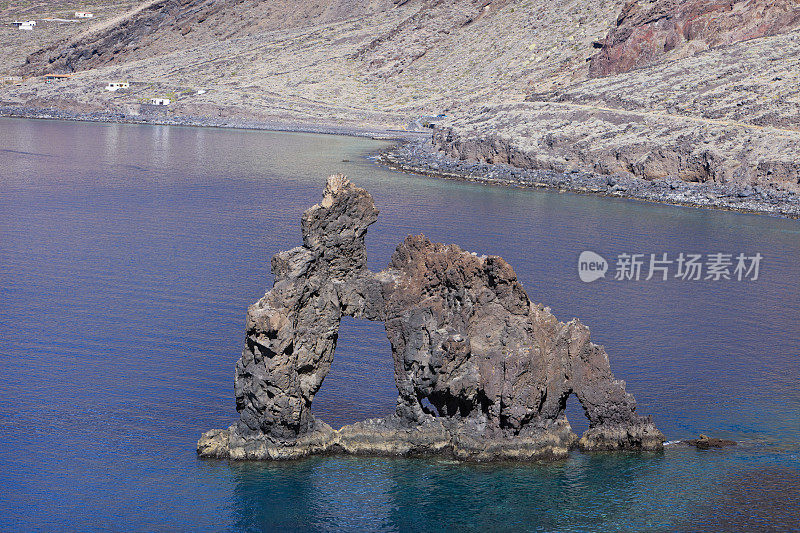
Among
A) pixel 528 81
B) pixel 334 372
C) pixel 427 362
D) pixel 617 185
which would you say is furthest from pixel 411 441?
pixel 528 81

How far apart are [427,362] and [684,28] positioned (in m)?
104

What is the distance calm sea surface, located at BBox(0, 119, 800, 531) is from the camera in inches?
1075

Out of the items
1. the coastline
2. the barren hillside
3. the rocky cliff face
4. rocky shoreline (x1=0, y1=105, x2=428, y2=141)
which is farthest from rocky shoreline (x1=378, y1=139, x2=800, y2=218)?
rocky shoreline (x1=0, y1=105, x2=428, y2=141)

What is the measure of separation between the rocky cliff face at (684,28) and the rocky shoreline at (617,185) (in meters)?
33.7

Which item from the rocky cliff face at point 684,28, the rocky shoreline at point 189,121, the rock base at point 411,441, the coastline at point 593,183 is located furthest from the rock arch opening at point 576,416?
the rocky shoreline at point 189,121

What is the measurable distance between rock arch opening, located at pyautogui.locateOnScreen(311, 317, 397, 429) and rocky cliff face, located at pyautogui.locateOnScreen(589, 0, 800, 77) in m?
90.0

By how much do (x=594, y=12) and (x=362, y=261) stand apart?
13395cm

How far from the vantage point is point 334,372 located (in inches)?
1474

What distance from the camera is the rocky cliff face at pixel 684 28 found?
377ft

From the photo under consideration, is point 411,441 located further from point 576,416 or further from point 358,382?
point 576,416

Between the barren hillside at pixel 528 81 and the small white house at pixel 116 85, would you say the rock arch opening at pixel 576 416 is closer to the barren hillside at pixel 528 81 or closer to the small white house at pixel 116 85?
the barren hillside at pixel 528 81

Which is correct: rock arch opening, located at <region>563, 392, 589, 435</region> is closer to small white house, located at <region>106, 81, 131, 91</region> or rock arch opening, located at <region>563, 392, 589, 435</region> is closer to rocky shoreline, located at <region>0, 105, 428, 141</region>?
rocky shoreline, located at <region>0, 105, 428, 141</region>

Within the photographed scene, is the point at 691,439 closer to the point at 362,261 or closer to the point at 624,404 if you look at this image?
the point at 624,404

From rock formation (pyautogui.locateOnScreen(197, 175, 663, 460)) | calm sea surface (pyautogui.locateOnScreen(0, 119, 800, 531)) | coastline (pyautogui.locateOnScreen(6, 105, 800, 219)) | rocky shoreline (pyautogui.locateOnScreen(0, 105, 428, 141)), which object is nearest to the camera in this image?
calm sea surface (pyautogui.locateOnScreen(0, 119, 800, 531))
